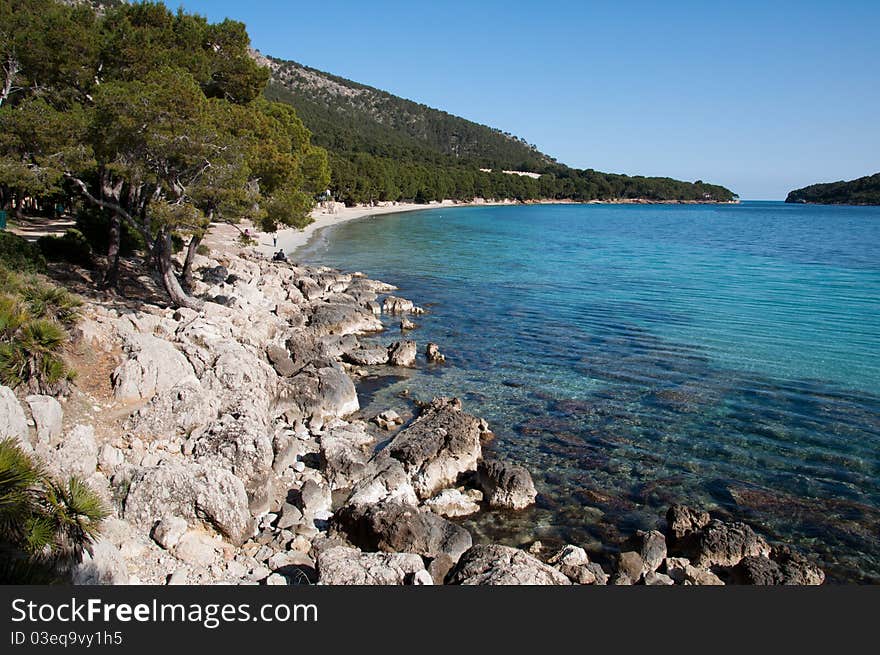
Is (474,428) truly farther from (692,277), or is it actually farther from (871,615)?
(692,277)

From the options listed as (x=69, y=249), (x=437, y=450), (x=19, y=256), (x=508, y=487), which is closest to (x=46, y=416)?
(x=437, y=450)

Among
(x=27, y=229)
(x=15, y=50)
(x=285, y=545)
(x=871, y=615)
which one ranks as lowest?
(x=285, y=545)

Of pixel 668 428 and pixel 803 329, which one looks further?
pixel 803 329

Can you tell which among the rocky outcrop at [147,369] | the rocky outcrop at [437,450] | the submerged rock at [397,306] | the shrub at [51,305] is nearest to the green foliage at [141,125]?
the shrub at [51,305]

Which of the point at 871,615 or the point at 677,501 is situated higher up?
the point at 871,615

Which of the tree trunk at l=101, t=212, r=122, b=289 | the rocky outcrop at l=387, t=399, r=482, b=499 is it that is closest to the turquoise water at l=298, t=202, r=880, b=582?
the rocky outcrop at l=387, t=399, r=482, b=499

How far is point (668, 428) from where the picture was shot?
18.6 meters

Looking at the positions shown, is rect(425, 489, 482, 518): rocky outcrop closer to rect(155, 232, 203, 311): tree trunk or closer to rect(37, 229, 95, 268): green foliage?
rect(155, 232, 203, 311): tree trunk

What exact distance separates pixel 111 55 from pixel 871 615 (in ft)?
91.5

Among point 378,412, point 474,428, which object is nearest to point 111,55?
point 378,412

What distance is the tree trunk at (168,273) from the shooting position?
68.1 feet

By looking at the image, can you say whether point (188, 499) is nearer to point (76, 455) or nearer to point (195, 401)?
point (76, 455)

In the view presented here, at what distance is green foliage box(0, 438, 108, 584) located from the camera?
678cm

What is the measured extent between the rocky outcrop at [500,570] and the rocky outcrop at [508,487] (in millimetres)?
3216
